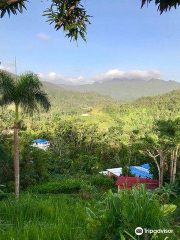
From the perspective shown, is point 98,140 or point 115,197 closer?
point 115,197

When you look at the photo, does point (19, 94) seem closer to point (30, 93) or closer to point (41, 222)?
point (30, 93)

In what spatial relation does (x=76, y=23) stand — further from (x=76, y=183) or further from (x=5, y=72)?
(x=76, y=183)

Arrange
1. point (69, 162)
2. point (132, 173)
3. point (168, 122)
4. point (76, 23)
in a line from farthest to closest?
point (69, 162)
point (132, 173)
point (168, 122)
point (76, 23)

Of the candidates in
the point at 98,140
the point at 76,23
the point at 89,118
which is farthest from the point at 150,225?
the point at 89,118

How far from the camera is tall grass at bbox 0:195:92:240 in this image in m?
1.64

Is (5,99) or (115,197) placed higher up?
(5,99)

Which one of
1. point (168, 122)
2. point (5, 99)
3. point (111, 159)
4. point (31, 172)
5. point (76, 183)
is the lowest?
point (111, 159)

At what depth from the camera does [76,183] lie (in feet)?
60.3

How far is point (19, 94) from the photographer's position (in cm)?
1077

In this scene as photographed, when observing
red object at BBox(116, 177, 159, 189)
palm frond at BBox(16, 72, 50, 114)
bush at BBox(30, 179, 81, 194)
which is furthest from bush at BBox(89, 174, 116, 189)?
palm frond at BBox(16, 72, 50, 114)

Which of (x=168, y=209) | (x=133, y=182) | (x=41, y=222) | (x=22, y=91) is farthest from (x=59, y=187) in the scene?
(x=168, y=209)

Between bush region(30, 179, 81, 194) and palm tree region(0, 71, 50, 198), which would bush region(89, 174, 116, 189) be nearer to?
bush region(30, 179, 81, 194)

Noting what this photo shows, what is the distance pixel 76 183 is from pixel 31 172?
386cm

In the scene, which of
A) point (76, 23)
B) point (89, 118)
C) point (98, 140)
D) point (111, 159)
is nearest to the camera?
point (76, 23)
